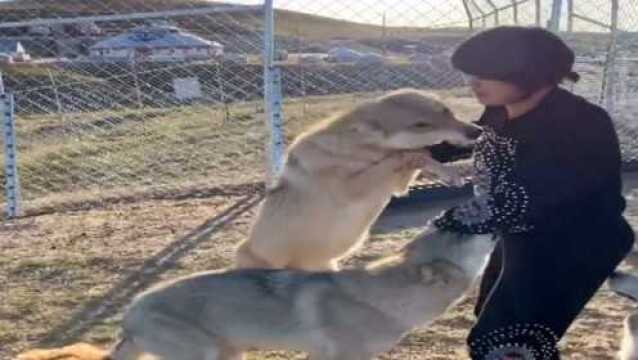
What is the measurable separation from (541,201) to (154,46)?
30059 mm

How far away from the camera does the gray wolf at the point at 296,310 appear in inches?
160

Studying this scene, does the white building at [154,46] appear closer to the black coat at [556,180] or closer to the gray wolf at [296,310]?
the gray wolf at [296,310]

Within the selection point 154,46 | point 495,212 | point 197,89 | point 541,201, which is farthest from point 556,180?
point 154,46

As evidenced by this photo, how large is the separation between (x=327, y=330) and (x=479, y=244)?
0.72 meters

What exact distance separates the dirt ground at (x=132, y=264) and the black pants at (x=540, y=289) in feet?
5.32

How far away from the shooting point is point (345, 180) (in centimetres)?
534

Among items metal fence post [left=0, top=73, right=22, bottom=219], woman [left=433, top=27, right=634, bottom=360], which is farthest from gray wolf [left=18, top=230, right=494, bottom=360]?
metal fence post [left=0, top=73, right=22, bottom=219]

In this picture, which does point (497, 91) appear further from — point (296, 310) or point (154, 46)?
point (154, 46)

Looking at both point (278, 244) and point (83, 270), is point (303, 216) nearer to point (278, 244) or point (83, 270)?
point (278, 244)

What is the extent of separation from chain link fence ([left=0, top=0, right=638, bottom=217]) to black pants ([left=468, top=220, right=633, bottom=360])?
7.54ft

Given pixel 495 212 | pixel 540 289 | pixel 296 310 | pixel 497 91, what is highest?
pixel 497 91

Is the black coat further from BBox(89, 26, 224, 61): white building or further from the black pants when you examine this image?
BBox(89, 26, 224, 61): white building

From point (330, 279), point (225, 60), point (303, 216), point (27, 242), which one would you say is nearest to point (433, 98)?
point (303, 216)

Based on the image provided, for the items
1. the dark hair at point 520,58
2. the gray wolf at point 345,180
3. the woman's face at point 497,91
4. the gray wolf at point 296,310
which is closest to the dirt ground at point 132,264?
the gray wolf at point 345,180
